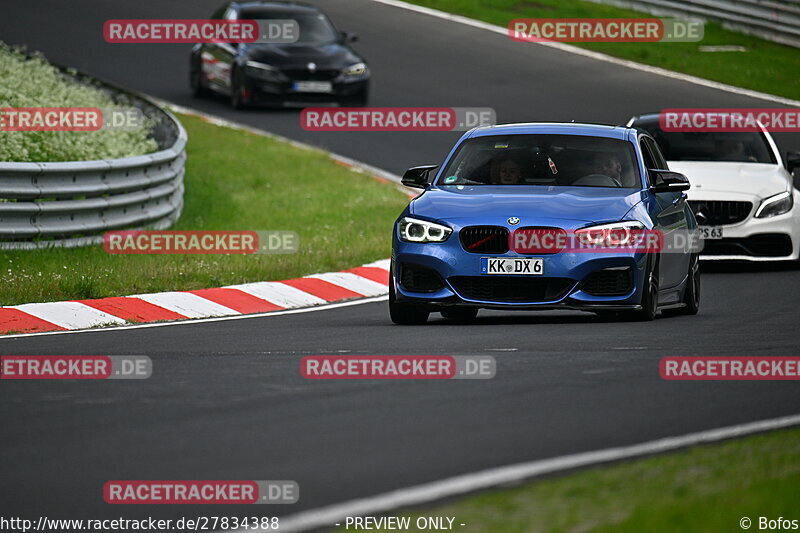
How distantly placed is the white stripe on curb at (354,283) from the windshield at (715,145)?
3945 mm

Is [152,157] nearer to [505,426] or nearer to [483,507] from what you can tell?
[505,426]

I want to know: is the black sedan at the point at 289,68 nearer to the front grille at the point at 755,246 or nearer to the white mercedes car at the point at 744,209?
the white mercedes car at the point at 744,209

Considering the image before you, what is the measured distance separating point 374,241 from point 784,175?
172 inches

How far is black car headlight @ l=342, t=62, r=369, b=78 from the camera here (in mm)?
26328

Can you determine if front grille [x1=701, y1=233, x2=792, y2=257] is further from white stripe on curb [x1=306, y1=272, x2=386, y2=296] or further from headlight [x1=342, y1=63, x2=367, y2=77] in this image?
headlight [x1=342, y1=63, x2=367, y2=77]

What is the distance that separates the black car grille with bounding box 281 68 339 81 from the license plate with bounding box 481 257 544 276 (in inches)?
594

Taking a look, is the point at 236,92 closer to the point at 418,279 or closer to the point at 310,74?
the point at 310,74

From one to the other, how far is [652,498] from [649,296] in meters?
6.01

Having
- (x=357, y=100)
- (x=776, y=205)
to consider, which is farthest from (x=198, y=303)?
(x=357, y=100)

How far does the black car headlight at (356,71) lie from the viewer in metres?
26.3

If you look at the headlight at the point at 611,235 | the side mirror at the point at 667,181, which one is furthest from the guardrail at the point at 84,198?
the headlight at the point at 611,235

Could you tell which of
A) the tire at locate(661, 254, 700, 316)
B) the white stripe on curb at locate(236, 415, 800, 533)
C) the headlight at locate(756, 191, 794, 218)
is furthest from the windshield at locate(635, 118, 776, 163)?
the white stripe on curb at locate(236, 415, 800, 533)

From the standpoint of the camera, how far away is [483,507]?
583 cm

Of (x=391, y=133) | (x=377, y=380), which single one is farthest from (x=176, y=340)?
(x=391, y=133)
